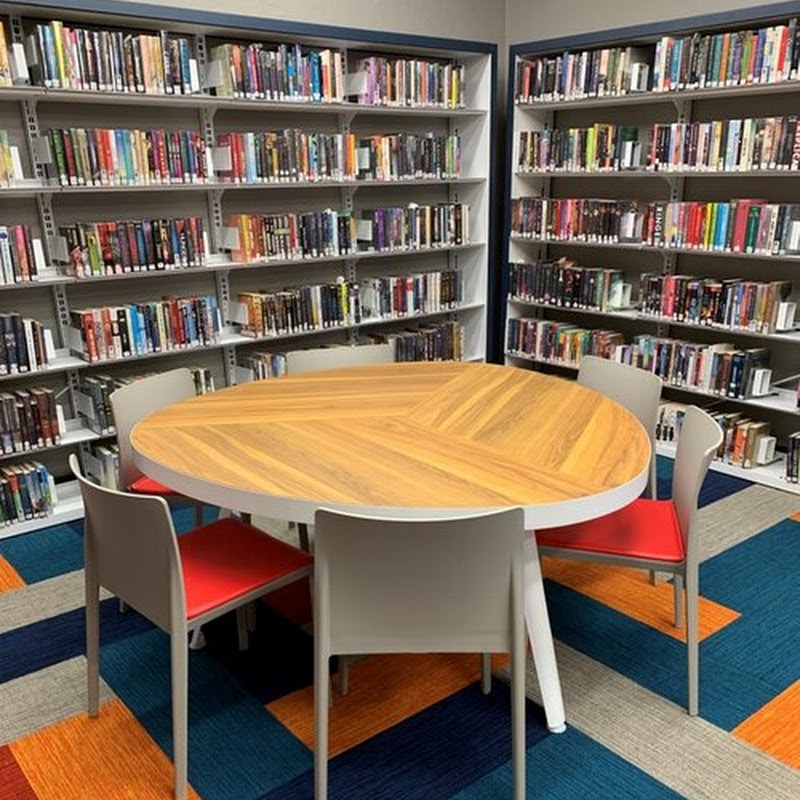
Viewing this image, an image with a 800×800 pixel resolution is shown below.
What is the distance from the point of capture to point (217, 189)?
3729 mm

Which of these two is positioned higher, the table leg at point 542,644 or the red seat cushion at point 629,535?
the red seat cushion at point 629,535

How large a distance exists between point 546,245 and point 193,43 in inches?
94.8

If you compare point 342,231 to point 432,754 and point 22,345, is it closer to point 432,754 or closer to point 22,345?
point 22,345

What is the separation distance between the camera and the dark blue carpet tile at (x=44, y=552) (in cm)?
303

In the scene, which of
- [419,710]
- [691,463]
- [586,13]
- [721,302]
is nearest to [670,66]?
[586,13]

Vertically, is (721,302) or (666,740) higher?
(721,302)

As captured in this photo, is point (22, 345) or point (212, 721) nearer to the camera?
point (212, 721)

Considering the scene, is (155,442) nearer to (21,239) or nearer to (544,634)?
(544,634)

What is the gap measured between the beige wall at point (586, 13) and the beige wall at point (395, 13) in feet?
0.47

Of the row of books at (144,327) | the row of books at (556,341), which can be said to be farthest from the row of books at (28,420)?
the row of books at (556,341)

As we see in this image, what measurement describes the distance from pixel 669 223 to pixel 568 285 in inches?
27.9

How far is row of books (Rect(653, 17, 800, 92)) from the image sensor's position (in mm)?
3354

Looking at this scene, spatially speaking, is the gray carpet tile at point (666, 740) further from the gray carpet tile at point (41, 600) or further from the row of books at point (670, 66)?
the row of books at point (670, 66)

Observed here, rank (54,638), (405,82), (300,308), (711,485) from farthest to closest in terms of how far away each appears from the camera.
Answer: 1. (405,82)
2. (300,308)
3. (711,485)
4. (54,638)
